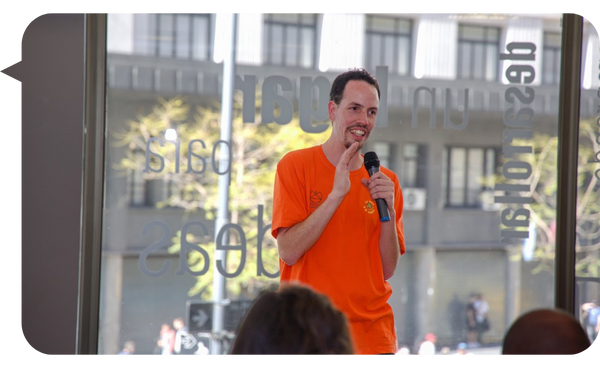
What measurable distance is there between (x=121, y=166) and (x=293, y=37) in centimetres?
132

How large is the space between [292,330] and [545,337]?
0.67 m

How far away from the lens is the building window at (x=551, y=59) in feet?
11.8

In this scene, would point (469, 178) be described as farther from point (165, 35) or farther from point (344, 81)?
point (165, 35)

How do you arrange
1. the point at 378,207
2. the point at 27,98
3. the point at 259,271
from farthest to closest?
the point at 259,271 < the point at 27,98 < the point at 378,207

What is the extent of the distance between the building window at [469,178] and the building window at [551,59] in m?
0.58

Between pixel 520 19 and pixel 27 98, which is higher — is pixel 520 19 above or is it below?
above

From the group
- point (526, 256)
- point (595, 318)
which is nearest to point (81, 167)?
point (526, 256)

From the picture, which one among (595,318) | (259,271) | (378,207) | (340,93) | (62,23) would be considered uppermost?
(62,23)

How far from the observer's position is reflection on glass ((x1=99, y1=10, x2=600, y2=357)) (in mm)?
3436

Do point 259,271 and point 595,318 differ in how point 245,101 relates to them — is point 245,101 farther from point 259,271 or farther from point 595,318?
point 595,318

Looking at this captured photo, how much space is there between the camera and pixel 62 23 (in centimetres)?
328

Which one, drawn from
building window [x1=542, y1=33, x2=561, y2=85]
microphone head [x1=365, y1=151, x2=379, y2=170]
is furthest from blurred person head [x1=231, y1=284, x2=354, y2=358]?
building window [x1=542, y1=33, x2=561, y2=85]

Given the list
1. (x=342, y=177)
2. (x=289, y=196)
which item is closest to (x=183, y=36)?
(x=289, y=196)

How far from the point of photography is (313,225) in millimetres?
2275
